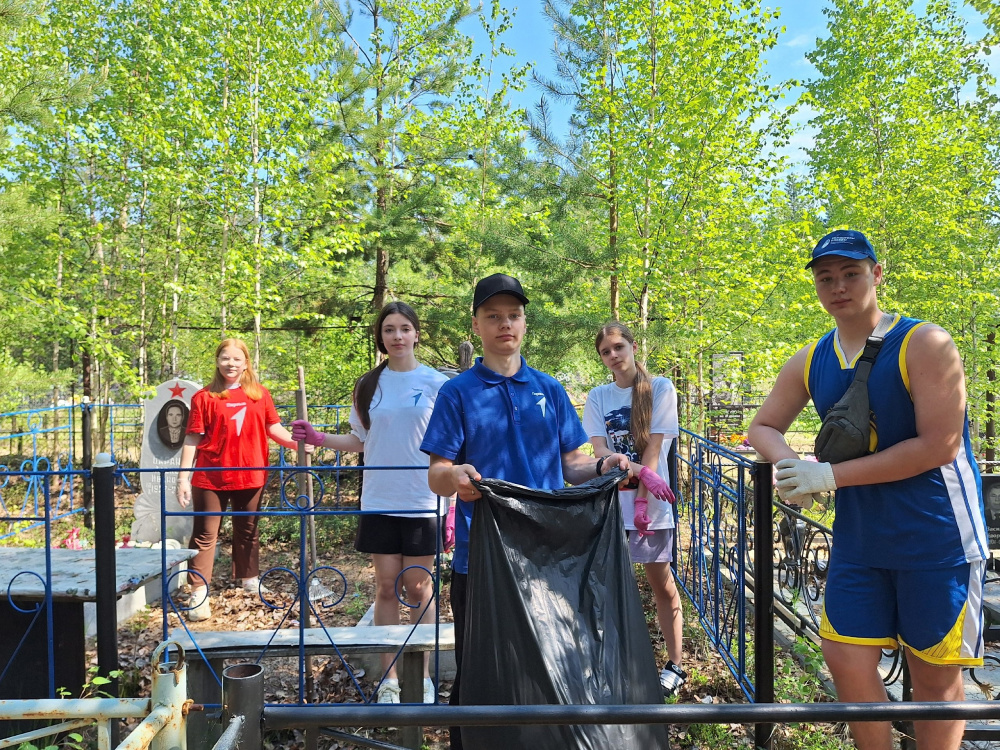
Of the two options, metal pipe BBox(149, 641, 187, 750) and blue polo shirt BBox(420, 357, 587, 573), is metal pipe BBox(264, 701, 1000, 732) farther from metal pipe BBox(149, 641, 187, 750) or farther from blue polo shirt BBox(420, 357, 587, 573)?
blue polo shirt BBox(420, 357, 587, 573)

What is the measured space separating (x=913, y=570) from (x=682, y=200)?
6508 millimetres

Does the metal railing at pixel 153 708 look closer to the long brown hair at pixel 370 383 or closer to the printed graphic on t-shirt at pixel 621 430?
the long brown hair at pixel 370 383

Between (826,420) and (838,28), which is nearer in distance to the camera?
(826,420)

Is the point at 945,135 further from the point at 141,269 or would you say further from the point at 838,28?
the point at 141,269

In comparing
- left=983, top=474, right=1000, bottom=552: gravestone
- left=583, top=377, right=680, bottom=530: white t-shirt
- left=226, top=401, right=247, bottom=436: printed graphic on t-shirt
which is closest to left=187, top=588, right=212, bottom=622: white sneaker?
left=226, top=401, right=247, bottom=436: printed graphic on t-shirt

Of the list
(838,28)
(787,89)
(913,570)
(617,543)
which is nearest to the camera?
(913,570)

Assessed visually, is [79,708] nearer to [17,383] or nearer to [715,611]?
[715,611]

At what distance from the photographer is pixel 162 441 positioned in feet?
21.4

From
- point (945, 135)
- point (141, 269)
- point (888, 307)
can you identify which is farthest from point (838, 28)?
point (141, 269)

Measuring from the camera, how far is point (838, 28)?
12273mm

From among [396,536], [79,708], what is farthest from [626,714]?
[396,536]

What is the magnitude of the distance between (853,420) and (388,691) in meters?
2.24

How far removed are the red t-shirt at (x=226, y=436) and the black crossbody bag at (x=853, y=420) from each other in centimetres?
327

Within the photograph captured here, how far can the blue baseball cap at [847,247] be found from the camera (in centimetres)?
192
